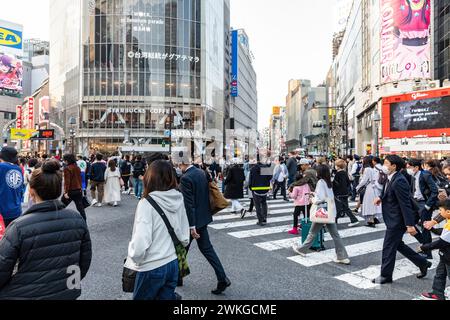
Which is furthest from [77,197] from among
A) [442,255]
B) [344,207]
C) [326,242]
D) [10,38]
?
[10,38]

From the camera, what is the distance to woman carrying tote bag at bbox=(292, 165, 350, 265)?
21.7ft

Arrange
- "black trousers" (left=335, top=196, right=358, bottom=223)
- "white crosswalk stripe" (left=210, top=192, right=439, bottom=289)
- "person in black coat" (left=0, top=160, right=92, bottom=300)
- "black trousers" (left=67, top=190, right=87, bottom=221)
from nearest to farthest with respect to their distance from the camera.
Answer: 1. "person in black coat" (left=0, top=160, right=92, bottom=300)
2. "white crosswalk stripe" (left=210, top=192, right=439, bottom=289)
3. "black trousers" (left=67, top=190, right=87, bottom=221)
4. "black trousers" (left=335, top=196, right=358, bottom=223)

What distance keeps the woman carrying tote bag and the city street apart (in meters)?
0.27

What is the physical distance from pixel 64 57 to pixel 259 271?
65.2 meters

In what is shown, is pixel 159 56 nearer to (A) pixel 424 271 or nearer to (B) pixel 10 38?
(B) pixel 10 38

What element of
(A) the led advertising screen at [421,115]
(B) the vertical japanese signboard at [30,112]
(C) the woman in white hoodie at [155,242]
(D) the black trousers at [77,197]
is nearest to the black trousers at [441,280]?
(C) the woman in white hoodie at [155,242]

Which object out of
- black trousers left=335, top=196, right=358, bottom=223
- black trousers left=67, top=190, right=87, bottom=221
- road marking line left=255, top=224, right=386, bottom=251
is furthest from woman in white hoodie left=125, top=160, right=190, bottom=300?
black trousers left=335, top=196, right=358, bottom=223

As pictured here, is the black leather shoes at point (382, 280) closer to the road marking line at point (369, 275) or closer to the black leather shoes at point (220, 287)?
the road marking line at point (369, 275)

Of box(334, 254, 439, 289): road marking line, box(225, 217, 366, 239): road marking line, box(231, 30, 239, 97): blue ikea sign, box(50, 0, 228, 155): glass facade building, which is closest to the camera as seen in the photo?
box(334, 254, 439, 289): road marking line

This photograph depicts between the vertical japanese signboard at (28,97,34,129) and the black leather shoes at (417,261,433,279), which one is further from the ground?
the vertical japanese signboard at (28,97,34,129)

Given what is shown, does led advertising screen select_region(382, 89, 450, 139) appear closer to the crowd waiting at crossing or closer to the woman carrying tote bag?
the crowd waiting at crossing

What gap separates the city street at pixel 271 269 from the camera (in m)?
5.10

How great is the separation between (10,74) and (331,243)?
74.8m
